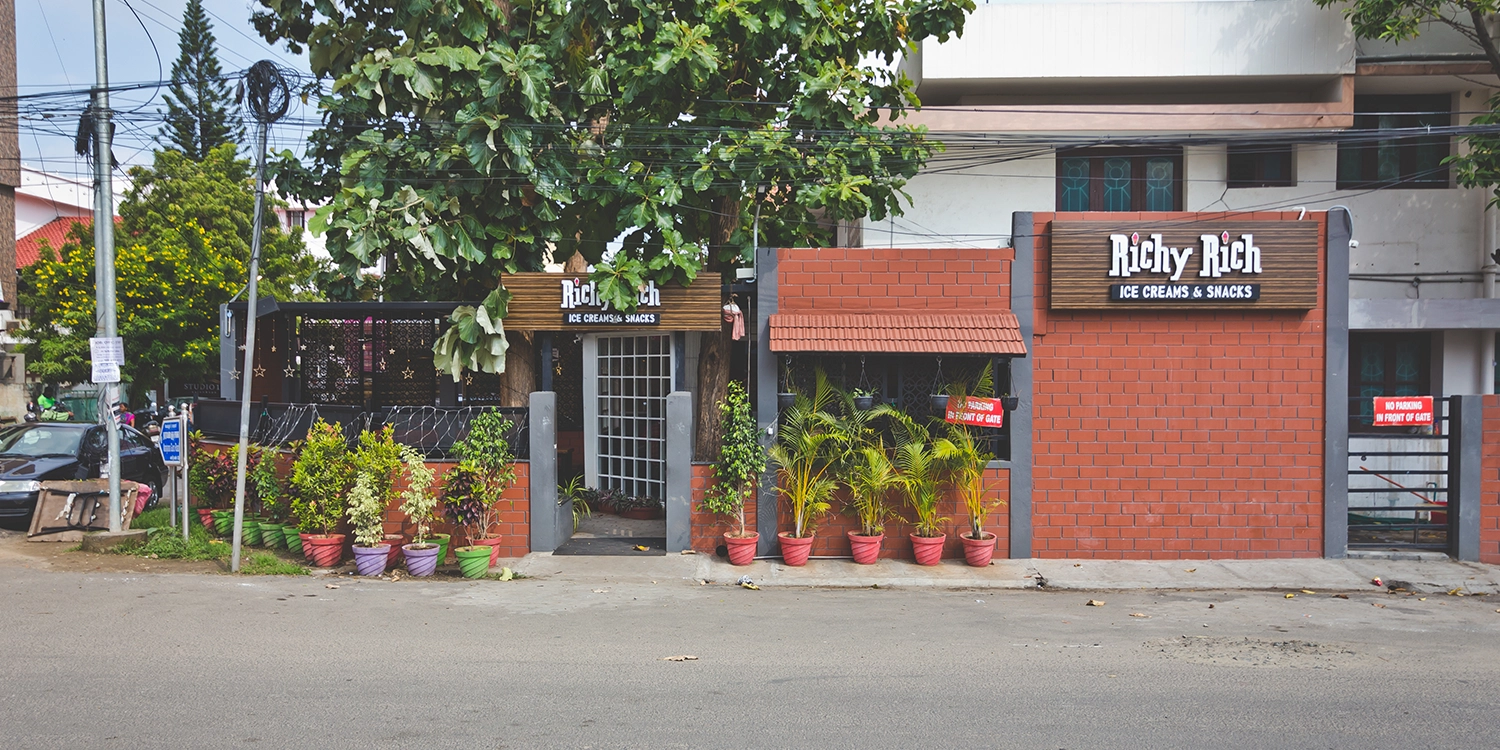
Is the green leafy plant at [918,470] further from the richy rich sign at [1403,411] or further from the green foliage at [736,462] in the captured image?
the richy rich sign at [1403,411]

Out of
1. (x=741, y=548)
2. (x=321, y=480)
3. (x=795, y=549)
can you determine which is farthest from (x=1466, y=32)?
(x=321, y=480)

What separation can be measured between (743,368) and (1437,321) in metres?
10.2

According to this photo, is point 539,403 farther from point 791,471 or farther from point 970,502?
point 970,502

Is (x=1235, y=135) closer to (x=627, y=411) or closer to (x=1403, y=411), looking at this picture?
(x=1403, y=411)

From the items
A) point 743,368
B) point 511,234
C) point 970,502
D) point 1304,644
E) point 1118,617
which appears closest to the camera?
point 1304,644

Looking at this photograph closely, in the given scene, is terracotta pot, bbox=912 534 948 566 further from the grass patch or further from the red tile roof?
the red tile roof

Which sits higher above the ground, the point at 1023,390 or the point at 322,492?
the point at 1023,390

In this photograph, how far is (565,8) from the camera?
37.6 feet

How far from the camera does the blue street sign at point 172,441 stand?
11.2 metres

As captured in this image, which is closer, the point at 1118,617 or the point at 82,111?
the point at 1118,617

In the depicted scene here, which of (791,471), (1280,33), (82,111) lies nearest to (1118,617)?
(791,471)

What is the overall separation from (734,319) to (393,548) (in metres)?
5.08

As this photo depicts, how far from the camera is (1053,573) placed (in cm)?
1055

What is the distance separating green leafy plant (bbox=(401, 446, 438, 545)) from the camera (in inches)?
409
